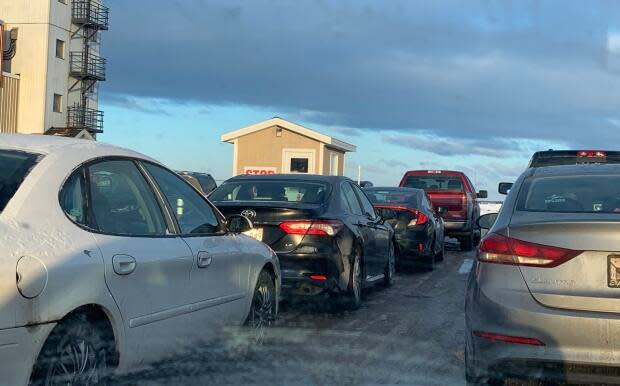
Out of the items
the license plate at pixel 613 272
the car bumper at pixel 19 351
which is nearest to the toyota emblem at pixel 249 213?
the license plate at pixel 613 272

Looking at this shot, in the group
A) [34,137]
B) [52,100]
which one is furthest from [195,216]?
[52,100]

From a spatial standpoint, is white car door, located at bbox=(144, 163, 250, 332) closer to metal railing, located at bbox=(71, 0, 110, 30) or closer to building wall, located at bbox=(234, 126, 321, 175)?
building wall, located at bbox=(234, 126, 321, 175)

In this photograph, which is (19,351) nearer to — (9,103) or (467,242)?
(467,242)

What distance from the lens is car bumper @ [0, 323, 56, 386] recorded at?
3.06 metres

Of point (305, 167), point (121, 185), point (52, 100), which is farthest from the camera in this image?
point (52, 100)

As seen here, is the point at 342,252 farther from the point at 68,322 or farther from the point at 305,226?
the point at 68,322

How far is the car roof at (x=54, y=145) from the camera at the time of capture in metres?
3.93

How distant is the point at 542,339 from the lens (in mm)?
4086

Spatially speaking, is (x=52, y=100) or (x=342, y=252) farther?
(x=52, y=100)

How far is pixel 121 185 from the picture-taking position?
4430 mm

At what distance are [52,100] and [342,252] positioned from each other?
42183 millimetres

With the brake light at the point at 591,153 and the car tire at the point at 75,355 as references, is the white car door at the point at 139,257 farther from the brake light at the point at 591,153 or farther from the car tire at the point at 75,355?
the brake light at the point at 591,153

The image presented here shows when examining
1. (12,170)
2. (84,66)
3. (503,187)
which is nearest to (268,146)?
(84,66)

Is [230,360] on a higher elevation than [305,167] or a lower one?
lower
